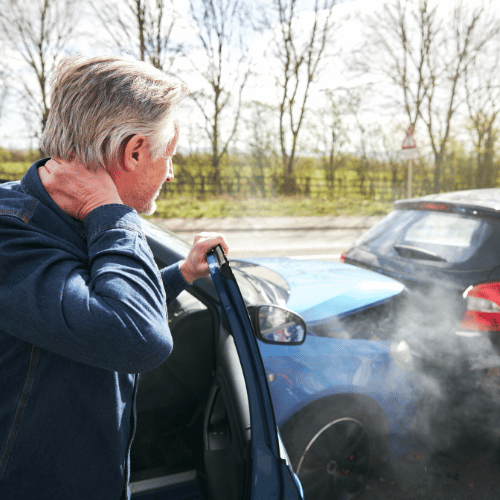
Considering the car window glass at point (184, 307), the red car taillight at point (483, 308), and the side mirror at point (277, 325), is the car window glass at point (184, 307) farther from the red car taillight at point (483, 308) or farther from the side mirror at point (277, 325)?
the red car taillight at point (483, 308)

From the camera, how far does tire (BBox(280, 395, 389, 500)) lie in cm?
181

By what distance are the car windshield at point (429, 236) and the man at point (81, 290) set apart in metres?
2.33

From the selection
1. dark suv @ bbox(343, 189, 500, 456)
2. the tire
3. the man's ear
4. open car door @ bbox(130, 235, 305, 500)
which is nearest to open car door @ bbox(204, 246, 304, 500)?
open car door @ bbox(130, 235, 305, 500)

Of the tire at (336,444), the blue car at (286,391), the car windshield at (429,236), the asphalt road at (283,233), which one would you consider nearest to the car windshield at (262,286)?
the blue car at (286,391)

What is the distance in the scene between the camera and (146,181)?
99cm

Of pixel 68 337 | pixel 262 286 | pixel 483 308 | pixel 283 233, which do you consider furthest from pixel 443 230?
pixel 283 233

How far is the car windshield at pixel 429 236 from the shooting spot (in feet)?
8.85

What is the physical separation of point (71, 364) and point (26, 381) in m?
0.08

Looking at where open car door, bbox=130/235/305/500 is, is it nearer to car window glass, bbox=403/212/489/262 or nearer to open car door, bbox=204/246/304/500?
open car door, bbox=204/246/304/500

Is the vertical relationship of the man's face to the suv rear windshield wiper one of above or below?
above

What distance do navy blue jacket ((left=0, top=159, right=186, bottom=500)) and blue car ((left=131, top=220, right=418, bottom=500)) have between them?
1.96 feet

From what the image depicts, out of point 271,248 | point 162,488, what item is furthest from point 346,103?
point 162,488

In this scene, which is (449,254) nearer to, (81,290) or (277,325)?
(277,325)

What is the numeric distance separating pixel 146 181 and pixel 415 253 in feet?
7.76
